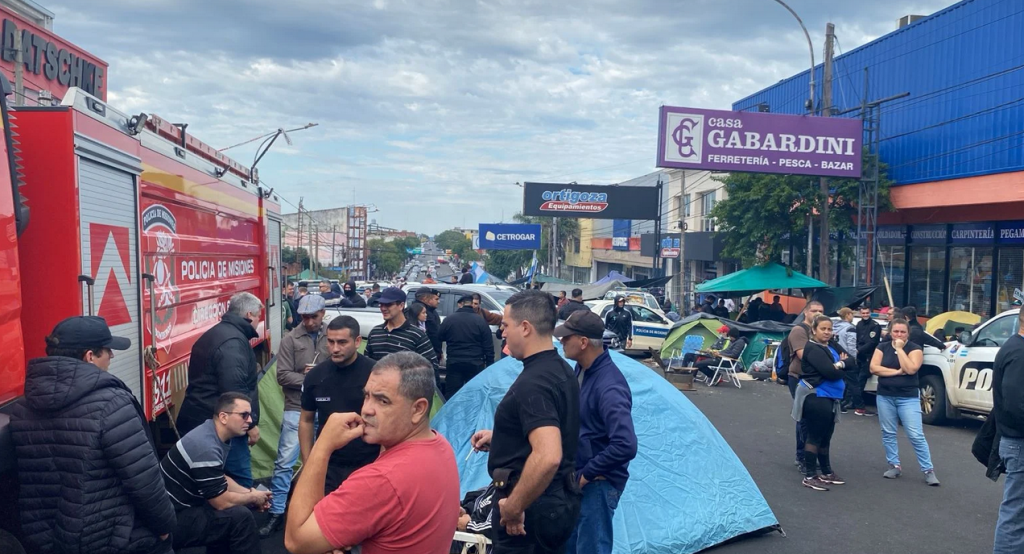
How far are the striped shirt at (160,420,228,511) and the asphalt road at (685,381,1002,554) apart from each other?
3867mm

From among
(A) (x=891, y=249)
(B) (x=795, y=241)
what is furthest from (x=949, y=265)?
(B) (x=795, y=241)

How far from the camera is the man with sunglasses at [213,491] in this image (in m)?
Result: 4.09

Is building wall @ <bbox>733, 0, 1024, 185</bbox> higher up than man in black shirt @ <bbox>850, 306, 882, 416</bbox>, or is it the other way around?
building wall @ <bbox>733, 0, 1024, 185</bbox>

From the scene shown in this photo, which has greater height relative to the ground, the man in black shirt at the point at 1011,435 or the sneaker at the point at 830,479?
the man in black shirt at the point at 1011,435

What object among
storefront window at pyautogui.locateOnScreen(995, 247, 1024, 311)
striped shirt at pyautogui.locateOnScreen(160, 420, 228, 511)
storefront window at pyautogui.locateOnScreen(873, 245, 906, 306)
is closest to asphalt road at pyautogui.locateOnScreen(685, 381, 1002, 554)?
striped shirt at pyautogui.locateOnScreen(160, 420, 228, 511)

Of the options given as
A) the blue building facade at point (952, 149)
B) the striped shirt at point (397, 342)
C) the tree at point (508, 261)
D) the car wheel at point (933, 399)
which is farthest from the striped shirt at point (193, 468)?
the tree at point (508, 261)

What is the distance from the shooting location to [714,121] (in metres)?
17.8

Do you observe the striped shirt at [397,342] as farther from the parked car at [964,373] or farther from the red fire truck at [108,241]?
the parked car at [964,373]

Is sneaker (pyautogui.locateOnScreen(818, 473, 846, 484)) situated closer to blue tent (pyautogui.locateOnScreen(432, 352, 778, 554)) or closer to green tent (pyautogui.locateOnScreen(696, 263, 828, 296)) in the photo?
blue tent (pyautogui.locateOnScreen(432, 352, 778, 554))

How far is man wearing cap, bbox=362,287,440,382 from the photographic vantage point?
6324 millimetres

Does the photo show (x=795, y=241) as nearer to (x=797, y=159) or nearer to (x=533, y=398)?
(x=797, y=159)

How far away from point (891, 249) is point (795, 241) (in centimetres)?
257

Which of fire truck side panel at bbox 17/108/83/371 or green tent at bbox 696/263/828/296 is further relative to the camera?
green tent at bbox 696/263/828/296

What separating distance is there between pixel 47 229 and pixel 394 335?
2844 millimetres
